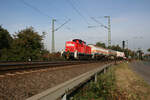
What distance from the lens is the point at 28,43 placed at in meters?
29.8

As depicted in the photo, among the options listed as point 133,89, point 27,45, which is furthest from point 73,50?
point 133,89

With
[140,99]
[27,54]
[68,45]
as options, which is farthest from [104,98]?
[27,54]

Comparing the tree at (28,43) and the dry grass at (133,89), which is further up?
the tree at (28,43)

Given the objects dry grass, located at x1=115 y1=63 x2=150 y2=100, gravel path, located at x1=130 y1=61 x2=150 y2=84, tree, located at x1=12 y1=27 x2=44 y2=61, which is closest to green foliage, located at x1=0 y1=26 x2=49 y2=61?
tree, located at x1=12 y1=27 x2=44 y2=61

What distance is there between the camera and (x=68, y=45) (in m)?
25.4

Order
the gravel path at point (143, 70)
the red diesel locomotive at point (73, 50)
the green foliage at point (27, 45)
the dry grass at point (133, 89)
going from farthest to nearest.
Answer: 1. the green foliage at point (27, 45)
2. the red diesel locomotive at point (73, 50)
3. the gravel path at point (143, 70)
4. the dry grass at point (133, 89)

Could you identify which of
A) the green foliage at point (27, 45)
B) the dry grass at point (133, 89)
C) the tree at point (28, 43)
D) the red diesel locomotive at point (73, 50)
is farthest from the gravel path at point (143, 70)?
the tree at point (28, 43)

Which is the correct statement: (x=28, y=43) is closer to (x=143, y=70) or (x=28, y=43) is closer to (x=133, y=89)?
(x=143, y=70)

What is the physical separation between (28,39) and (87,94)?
27086mm

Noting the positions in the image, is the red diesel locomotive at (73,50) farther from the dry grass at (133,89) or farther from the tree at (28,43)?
the dry grass at (133,89)

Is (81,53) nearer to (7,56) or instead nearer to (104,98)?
(7,56)

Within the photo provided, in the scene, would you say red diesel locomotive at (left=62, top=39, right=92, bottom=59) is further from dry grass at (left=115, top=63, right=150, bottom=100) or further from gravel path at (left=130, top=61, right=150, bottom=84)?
dry grass at (left=115, top=63, right=150, bottom=100)

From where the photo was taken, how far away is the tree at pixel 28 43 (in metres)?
26.3

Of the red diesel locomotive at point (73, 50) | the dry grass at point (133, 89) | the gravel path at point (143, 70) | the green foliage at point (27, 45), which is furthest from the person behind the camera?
the green foliage at point (27, 45)
